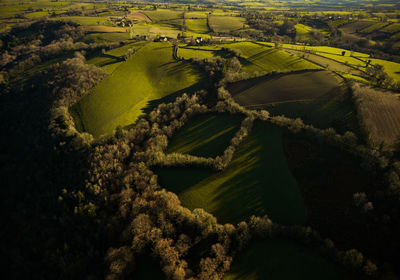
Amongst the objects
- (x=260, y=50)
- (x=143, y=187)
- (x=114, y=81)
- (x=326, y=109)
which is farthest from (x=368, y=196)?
(x=114, y=81)

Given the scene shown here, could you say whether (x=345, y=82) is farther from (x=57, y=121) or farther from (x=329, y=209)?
(x=57, y=121)

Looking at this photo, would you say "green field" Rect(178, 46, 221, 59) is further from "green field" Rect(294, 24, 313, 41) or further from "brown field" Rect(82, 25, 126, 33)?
"green field" Rect(294, 24, 313, 41)

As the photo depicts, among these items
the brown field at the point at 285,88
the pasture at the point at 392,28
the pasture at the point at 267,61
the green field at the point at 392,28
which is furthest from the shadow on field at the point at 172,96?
the green field at the point at 392,28

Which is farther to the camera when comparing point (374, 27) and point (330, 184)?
point (374, 27)

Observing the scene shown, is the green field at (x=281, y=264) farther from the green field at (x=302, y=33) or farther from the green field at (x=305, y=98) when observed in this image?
the green field at (x=302, y=33)

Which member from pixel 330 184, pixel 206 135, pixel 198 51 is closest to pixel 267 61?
pixel 198 51

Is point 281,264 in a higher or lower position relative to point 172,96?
lower

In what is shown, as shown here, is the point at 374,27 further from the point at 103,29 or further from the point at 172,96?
the point at 103,29
